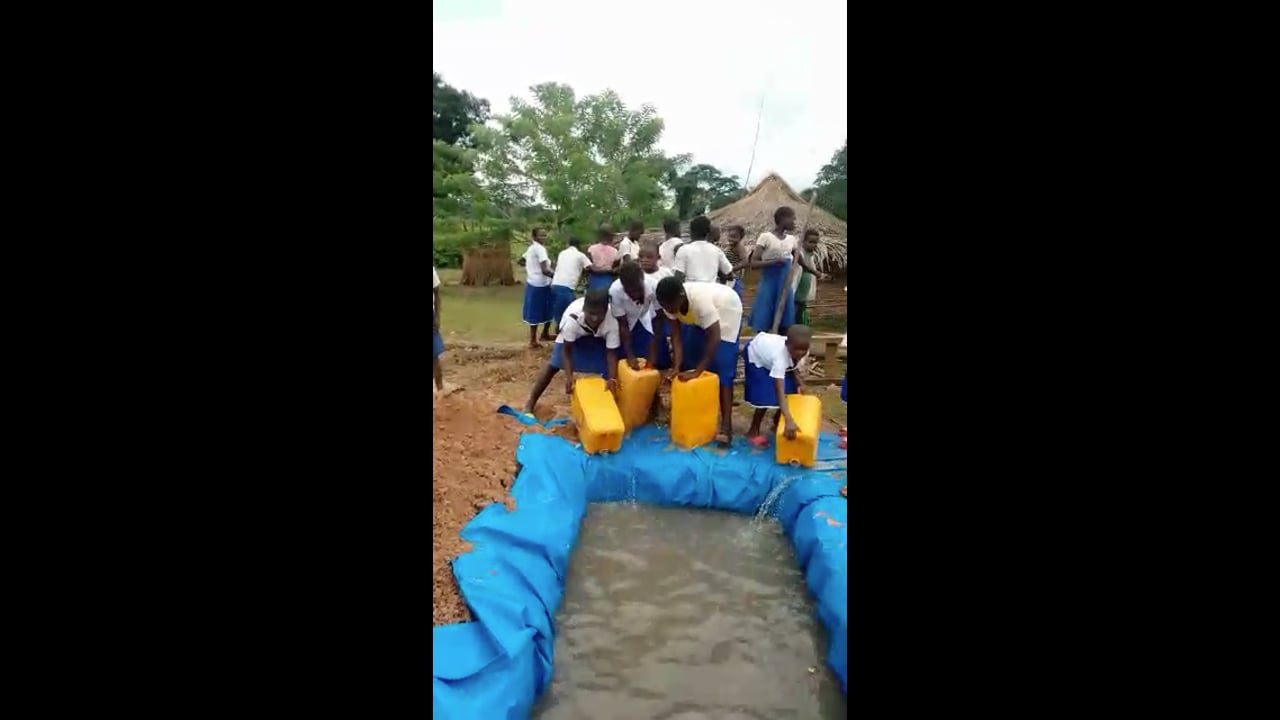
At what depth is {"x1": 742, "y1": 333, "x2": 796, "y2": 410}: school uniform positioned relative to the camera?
16.5ft

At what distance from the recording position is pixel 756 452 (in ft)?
16.7

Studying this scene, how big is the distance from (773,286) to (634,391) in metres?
2.10

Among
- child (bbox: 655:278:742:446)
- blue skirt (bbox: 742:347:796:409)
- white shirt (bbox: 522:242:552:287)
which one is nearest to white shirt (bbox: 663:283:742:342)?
child (bbox: 655:278:742:446)

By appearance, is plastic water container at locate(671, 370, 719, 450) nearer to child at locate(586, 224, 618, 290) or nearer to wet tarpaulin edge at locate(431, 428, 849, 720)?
wet tarpaulin edge at locate(431, 428, 849, 720)

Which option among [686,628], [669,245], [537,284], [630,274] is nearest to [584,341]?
[630,274]

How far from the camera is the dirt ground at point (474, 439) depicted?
343cm

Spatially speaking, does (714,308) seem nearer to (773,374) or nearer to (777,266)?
(773,374)

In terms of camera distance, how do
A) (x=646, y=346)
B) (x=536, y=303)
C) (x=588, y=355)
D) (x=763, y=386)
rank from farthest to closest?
(x=536, y=303)
(x=588, y=355)
(x=646, y=346)
(x=763, y=386)

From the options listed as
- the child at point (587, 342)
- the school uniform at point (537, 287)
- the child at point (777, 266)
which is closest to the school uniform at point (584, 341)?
the child at point (587, 342)

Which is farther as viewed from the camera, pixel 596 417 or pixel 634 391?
pixel 634 391

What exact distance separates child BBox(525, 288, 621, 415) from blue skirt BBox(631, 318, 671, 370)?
242mm

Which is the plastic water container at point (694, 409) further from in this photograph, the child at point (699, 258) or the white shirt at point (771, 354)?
the child at point (699, 258)

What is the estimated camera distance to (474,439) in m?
5.03
